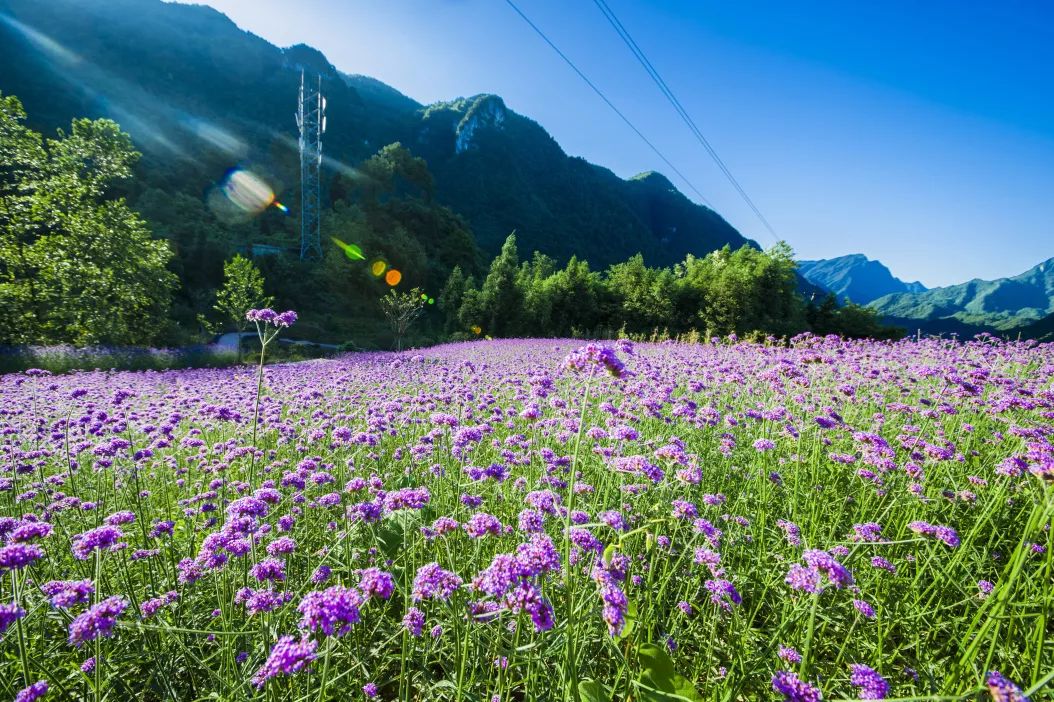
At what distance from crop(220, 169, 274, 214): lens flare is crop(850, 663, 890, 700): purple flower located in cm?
6295

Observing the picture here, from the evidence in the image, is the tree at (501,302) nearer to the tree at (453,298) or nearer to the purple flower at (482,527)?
the tree at (453,298)

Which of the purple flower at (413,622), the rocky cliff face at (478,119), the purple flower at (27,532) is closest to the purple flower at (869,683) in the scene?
the purple flower at (413,622)

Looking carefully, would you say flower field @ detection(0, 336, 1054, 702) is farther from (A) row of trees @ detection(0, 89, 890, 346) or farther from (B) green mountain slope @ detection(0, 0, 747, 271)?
(B) green mountain slope @ detection(0, 0, 747, 271)

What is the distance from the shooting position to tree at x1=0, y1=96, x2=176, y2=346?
15.0 m

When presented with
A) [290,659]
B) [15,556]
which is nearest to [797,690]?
[290,659]

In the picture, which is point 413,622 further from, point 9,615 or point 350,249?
point 350,249

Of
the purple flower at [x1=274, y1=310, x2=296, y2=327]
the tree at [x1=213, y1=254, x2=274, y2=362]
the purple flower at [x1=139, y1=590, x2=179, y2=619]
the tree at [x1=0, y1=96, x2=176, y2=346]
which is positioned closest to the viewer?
the purple flower at [x1=139, y1=590, x2=179, y2=619]

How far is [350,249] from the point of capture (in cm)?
3956

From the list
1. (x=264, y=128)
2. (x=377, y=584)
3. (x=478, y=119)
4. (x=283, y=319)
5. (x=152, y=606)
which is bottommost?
(x=152, y=606)

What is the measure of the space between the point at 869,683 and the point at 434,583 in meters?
1.60

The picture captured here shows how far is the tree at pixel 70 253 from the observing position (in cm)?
1503

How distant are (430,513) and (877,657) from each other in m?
2.71

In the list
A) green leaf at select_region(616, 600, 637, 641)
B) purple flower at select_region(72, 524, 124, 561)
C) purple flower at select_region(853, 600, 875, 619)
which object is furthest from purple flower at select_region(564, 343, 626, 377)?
purple flower at select_region(72, 524, 124, 561)

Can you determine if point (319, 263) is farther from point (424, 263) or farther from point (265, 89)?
point (265, 89)
